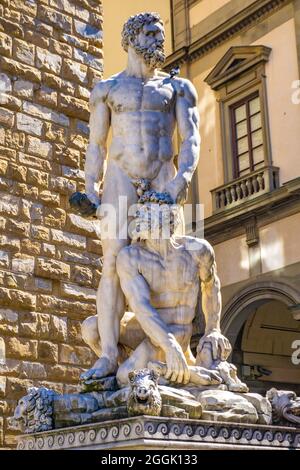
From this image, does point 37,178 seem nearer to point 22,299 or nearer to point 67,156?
point 67,156

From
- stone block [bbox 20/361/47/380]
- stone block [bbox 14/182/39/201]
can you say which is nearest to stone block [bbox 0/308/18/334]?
stone block [bbox 20/361/47/380]

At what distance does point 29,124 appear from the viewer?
8.23 m

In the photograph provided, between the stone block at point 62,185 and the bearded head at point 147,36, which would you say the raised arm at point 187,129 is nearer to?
the bearded head at point 147,36

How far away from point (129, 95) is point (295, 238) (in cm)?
959

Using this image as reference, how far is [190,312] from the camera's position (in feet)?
17.6

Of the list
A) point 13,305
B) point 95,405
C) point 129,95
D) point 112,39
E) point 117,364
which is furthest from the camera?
point 112,39

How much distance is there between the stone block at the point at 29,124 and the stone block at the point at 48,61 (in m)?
0.54

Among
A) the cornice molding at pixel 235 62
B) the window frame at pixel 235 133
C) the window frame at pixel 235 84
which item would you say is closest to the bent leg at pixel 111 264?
the window frame at pixel 235 84

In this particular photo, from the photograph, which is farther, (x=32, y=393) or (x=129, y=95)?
(x=129, y=95)

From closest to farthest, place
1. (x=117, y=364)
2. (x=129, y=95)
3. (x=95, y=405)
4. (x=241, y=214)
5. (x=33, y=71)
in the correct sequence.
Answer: (x=95, y=405), (x=117, y=364), (x=129, y=95), (x=33, y=71), (x=241, y=214)

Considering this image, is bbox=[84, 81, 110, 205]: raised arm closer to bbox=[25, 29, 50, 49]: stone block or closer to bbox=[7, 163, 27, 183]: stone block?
bbox=[7, 163, 27, 183]: stone block

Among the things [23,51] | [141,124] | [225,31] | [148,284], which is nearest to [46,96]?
[23,51]

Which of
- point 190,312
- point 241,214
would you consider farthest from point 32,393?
point 241,214

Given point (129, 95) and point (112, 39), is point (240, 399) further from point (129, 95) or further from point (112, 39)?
point (112, 39)
